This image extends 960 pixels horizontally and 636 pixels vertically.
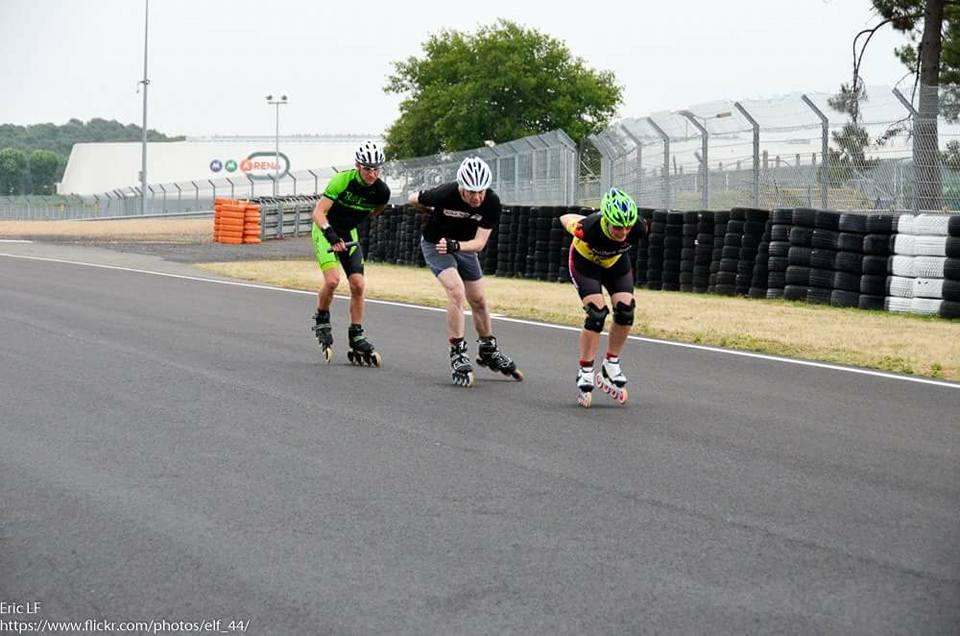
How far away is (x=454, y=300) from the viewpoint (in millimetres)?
10258

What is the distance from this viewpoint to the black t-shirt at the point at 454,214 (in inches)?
404

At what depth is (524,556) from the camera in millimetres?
5145

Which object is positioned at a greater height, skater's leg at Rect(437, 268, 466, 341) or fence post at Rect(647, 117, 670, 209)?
fence post at Rect(647, 117, 670, 209)

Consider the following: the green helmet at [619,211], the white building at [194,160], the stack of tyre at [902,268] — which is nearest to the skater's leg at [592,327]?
the green helmet at [619,211]

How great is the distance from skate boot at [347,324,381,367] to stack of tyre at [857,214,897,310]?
7.48m

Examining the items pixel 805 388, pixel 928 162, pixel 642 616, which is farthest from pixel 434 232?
pixel 928 162

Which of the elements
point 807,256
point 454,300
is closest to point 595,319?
point 454,300

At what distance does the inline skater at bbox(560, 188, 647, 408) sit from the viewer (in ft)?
29.5

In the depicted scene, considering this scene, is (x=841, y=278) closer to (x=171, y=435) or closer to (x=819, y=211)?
(x=819, y=211)

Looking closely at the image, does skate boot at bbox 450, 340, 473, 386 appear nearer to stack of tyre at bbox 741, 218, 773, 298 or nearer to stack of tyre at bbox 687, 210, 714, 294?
stack of tyre at bbox 741, 218, 773, 298

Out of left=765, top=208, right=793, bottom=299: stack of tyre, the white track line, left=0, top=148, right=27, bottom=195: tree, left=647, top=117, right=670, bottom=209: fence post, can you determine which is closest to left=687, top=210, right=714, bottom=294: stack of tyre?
left=765, top=208, right=793, bottom=299: stack of tyre

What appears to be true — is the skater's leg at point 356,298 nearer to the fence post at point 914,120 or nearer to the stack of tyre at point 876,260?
the stack of tyre at point 876,260

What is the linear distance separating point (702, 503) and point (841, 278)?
11267mm

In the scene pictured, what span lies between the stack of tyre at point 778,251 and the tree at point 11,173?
14098 cm
